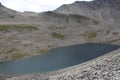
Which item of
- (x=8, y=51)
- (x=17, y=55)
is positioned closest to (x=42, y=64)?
(x=17, y=55)

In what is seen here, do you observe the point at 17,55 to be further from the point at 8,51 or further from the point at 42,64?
the point at 42,64

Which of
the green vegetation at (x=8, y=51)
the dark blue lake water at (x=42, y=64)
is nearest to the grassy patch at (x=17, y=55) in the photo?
the green vegetation at (x=8, y=51)

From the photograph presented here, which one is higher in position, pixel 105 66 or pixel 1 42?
pixel 105 66

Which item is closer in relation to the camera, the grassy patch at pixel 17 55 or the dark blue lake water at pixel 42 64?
the dark blue lake water at pixel 42 64

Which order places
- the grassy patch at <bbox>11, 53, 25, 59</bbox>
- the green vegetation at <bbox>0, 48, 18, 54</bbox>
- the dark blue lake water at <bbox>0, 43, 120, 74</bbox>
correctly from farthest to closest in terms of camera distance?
the green vegetation at <bbox>0, 48, 18, 54</bbox> → the grassy patch at <bbox>11, 53, 25, 59</bbox> → the dark blue lake water at <bbox>0, 43, 120, 74</bbox>

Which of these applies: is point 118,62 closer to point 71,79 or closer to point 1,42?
point 71,79

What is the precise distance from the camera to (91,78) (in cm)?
4553

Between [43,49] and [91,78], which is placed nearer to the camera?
[91,78]

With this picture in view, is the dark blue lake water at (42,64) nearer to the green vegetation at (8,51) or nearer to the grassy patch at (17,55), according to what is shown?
the grassy patch at (17,55)

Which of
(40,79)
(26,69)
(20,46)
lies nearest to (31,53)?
(20,46)

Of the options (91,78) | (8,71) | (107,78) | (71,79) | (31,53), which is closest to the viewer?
(107,78)

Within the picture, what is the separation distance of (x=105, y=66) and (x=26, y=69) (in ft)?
236

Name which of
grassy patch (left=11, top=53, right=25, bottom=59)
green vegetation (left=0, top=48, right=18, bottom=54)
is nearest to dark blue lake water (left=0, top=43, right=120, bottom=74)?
grassy patch (left=11, top=53, right=25, bottom=59)

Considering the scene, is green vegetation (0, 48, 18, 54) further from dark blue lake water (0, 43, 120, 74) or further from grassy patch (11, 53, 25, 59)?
dark blue lake water (0, 43, 120, 74)
